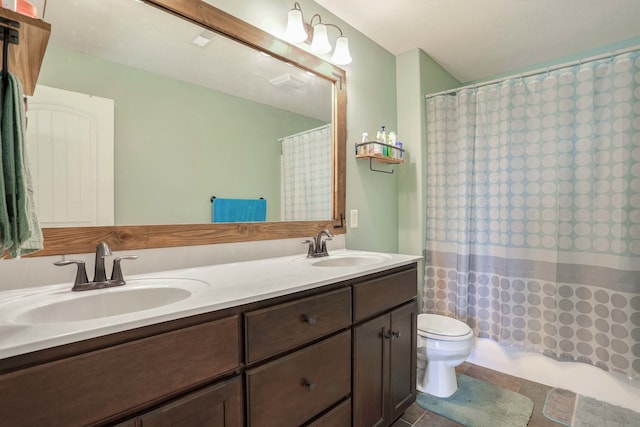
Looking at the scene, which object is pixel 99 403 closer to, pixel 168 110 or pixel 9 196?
pixel 9 196

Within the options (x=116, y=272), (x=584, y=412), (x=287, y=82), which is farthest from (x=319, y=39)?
(x=584, y=412)

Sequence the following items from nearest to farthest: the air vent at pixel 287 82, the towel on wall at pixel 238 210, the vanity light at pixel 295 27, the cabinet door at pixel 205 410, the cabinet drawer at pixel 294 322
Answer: the cabinet door at pixel 205 410 < the cabinet drawer at pixel 294 322 < the towel on wall at pixel 238 210 < the vanity light at pixel 295 27 < the air vent at pixel 287 82

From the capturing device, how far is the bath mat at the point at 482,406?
1614 millimetres

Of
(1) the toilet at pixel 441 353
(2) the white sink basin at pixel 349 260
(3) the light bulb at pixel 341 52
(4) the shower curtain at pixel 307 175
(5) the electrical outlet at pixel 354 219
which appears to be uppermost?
(3) the light bulb at pixel 341 52

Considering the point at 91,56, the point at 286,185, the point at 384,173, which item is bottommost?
the point at 286,185

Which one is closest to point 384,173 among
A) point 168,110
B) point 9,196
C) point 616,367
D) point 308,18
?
point 308,18

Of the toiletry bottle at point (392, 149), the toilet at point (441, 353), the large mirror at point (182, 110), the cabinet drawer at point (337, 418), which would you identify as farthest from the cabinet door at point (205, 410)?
the toiletry bottle at point (392, 149)

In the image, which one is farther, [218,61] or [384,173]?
[384,173]

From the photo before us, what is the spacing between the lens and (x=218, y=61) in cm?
139

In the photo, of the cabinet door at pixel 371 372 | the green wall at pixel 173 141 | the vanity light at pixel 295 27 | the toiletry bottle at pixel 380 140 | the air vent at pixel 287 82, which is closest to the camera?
the green wall at pixel 173 141

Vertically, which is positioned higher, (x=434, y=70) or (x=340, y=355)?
(x=434, y=70)

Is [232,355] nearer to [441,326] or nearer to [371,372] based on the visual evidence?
[371,372]

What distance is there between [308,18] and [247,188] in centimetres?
108

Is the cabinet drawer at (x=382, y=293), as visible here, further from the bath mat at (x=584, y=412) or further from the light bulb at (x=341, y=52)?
the light bulb at (x=341, y=52)
